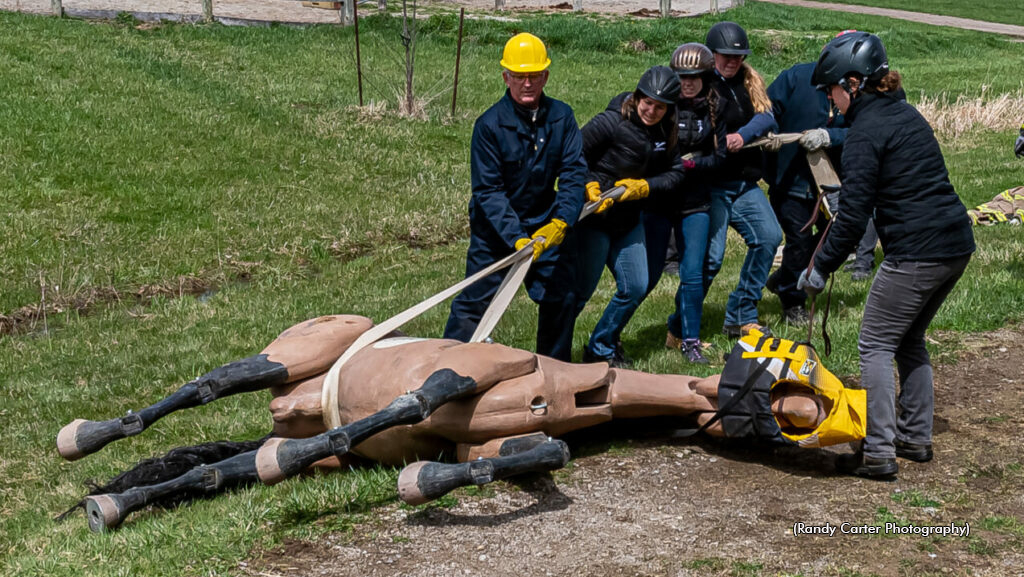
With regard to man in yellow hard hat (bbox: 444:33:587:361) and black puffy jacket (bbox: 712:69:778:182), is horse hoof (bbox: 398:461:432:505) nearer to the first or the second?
man in yellow hard hat (bbox: 444:33:587:361)

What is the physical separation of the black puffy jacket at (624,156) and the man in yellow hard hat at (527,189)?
39 centimetres

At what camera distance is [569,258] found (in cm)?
689

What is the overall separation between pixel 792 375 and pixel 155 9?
83.5ft

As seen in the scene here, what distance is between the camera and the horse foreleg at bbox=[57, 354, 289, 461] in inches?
215

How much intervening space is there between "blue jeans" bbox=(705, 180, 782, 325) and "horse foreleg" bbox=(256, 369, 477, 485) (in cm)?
324

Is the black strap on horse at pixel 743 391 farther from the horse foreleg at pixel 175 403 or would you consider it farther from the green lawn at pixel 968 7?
the green lawn at pixel 968 7

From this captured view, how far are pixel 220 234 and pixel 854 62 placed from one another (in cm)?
998

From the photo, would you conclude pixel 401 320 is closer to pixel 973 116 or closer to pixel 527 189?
pixel 527 189

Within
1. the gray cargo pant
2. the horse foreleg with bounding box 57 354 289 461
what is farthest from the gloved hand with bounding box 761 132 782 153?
the horse foreleg with bounding box 57 354 289 461

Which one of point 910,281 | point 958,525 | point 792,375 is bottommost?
point 958,525

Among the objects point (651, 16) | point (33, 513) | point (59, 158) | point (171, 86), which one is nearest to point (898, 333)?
point (33, 513)

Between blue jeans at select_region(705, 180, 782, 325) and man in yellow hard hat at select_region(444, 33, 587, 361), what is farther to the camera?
A: blue jeans at select_region(705, 180, 782, 325)

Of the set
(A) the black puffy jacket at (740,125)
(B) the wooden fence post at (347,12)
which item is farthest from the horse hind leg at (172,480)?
(B) the wooden fence post at (347,12)

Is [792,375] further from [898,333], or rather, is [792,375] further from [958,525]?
[958,525]
